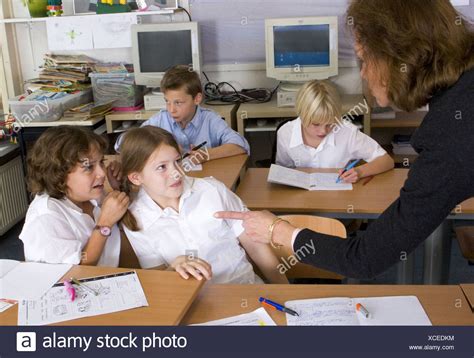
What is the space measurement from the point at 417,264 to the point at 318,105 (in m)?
1.19

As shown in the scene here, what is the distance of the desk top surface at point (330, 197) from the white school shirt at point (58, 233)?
74 centimetres

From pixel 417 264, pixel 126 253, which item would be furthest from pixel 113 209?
pixel 417 264

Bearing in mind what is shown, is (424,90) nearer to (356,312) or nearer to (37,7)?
(356,312)

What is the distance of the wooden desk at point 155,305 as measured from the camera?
137 centimetres

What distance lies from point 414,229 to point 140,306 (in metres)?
0.67

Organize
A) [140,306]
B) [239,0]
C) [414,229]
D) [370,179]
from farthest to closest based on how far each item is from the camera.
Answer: [239,0], [370,179], [140,306], [414,229]

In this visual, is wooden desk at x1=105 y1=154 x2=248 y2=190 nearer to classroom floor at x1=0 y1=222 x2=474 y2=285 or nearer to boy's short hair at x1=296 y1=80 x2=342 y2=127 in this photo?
boy's short hair at x1=296 y1=80 x2=342 y2=127

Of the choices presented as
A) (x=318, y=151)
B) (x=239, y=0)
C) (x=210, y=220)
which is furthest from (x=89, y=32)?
(x=210, y=220)

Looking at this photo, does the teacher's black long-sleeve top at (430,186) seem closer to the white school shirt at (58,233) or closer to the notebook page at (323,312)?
the notebook page at (323,312)

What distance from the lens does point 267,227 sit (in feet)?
5.22

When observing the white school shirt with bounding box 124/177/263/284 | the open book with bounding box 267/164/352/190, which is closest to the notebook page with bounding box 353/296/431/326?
the white school shirt with bounding box 124/177/263/284

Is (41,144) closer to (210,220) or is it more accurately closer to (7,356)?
(210,220)

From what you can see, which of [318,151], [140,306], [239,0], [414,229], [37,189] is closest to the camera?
[414,229]

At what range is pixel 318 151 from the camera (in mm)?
2871
